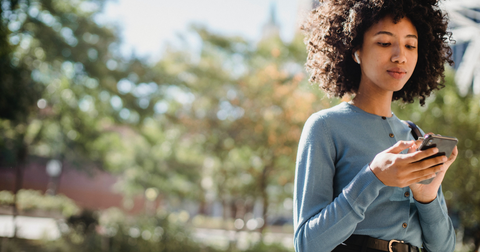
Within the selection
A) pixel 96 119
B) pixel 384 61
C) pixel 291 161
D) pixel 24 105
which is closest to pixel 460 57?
pixel 291 161

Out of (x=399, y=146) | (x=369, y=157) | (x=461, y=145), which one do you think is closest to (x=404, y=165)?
(x=399, y=146)

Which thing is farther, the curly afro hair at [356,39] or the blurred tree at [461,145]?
the blurred tree at [461,145]

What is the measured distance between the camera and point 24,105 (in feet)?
27.8

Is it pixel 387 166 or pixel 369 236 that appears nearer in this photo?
pixel 387 166

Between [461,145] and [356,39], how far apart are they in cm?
869

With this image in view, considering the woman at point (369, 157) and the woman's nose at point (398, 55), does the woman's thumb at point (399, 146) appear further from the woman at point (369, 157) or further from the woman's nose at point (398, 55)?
the woman's nose at point (398, 55)

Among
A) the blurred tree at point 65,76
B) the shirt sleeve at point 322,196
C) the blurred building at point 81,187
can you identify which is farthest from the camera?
the blurred building at point 81,187

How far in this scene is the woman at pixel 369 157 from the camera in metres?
1.15

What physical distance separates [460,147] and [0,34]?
979cm

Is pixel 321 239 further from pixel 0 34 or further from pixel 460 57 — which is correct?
pixel 460 57

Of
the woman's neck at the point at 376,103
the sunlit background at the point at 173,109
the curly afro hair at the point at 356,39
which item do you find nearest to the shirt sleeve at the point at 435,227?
the woman's neck at the point at 376,103

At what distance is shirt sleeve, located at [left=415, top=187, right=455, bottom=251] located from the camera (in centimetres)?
134

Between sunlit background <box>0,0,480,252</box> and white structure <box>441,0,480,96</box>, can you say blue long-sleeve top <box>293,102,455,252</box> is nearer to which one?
sunlit background <box>0,0,480,252</box>

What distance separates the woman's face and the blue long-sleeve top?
17 cm
